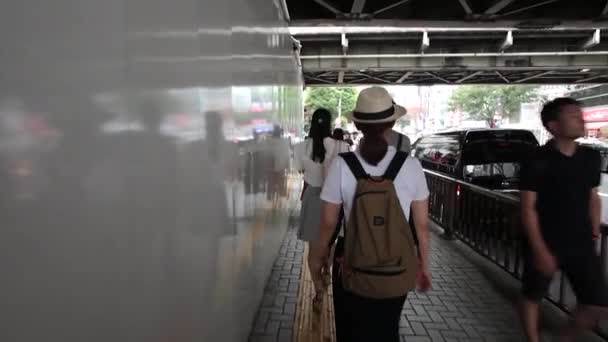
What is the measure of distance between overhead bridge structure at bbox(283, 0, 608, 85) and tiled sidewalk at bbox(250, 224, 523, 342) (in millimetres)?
4825

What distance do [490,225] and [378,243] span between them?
14.4ft

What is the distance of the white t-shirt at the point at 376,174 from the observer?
2520 mm

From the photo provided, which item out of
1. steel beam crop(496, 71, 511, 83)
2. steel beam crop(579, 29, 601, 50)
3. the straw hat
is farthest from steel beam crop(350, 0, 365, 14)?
steel beam crop(496, 71, 511, 83)

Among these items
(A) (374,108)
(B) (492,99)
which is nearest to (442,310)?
(A) (374,108)

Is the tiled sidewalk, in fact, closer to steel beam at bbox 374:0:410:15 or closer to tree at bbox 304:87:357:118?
steel beam at bbox 374:0:410:15

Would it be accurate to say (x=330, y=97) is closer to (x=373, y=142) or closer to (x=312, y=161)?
(x=312, y=161)

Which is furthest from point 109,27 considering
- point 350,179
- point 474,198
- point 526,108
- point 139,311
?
point 526,108

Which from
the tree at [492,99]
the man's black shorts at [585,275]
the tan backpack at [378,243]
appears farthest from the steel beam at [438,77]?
the tree at [492,99]

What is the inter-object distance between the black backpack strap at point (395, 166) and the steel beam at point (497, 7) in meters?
6.93

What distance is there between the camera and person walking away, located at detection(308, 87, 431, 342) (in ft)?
7.74

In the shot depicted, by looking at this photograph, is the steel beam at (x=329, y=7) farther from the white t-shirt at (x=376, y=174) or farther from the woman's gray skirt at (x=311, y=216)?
the white t-shirt at (x=376, y=174)

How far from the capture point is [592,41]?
1281 cm

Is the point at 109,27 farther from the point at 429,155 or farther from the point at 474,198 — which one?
the point at 429,155

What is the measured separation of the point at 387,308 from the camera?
2488mm
